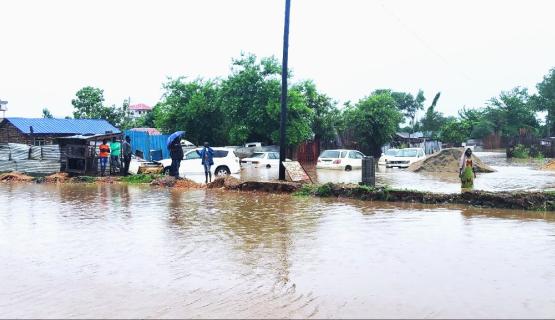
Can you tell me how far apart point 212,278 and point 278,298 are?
3.77 feet

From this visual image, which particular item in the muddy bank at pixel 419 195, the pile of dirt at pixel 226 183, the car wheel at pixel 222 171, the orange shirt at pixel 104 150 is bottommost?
the muddy bank at pixel 419 195

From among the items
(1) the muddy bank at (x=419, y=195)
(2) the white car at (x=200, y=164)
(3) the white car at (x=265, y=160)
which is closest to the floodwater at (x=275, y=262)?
(1) the muddy bank at (x=419, y=195)

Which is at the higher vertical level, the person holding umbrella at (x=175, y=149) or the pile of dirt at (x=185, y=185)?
the person holding umbrella at (x=175, y=149)

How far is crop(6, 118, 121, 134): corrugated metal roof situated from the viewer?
119 ft

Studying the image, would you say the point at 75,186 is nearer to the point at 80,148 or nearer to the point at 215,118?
the point at 80,148

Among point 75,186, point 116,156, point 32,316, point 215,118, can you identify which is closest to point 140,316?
point 32,316

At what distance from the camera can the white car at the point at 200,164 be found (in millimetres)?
22641

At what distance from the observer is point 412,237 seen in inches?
363

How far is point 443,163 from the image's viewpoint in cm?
2855

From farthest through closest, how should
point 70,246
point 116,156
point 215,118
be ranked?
point 215,118 < point 116,156 < point 70,246

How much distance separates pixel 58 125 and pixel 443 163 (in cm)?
2541

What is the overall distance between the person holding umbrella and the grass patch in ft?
2.83

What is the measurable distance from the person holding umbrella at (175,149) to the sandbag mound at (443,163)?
13.9 meters

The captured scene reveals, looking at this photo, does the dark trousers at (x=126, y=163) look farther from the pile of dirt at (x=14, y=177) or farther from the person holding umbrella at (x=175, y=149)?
the pile of dirt at (x=14, y=177)
